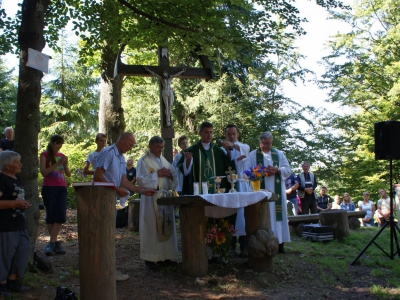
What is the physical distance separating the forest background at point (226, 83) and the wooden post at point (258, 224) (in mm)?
3299

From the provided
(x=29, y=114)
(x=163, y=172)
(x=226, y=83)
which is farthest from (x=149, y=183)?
(x=226, y=83)

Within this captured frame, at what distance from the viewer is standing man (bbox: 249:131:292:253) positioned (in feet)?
24.1

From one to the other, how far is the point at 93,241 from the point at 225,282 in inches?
82.9

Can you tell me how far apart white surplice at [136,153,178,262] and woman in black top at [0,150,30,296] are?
1.80 meters

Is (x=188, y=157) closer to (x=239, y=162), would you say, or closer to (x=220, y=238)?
(x=239, y=162)

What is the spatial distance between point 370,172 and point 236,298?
18417 mm

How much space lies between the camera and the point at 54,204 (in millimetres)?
6766

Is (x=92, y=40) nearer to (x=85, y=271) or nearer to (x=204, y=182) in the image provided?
(x=204, y=182)

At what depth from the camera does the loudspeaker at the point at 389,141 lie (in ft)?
23.0

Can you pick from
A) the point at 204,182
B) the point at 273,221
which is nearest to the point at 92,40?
the point at 204,182

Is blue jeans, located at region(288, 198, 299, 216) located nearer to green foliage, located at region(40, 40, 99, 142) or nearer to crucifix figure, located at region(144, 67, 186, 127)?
crucifix figure, located at region(144, 67, 186, 127)

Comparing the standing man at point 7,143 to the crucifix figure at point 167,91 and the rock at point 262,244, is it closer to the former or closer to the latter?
the crucifix figure at point 167,91

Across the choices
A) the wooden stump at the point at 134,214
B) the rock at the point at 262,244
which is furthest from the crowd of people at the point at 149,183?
the wooden stump at the point at 134,214

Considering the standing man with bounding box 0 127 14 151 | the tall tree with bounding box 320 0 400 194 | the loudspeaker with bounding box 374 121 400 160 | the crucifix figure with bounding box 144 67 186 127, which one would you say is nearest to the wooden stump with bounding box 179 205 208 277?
the loudspeaker with bounding box 374 121 400 160
